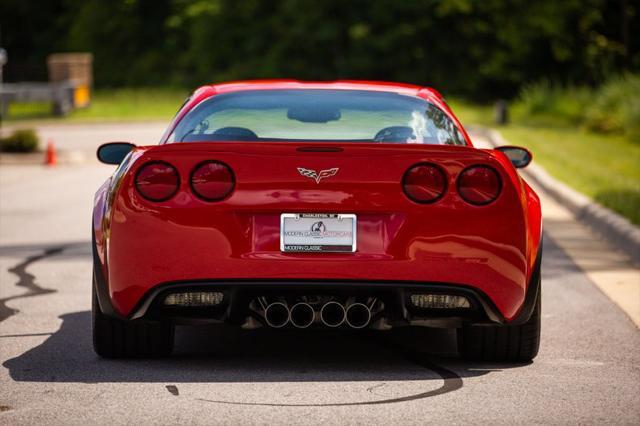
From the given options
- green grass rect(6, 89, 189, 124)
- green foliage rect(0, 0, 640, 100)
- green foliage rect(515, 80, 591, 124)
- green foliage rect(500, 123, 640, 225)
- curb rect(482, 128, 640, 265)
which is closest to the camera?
curb rect(482, 128, 640, 265)

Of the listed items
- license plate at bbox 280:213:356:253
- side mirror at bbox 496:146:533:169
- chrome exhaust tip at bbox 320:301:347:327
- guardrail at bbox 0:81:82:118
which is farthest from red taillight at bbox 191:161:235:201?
guardrail at bbox 0:81:82:118

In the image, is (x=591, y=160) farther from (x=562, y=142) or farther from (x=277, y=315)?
(x=277, y=315)

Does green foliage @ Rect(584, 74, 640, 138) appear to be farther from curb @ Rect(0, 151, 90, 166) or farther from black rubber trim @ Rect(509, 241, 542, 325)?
black rubber trim @ Rect(509, 241, 542, 325)

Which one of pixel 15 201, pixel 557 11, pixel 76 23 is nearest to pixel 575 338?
pixel 15 201

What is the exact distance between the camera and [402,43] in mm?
57938

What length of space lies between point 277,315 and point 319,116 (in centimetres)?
128

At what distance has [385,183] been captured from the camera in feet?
18.9

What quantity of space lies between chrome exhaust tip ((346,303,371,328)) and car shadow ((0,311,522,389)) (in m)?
0.24

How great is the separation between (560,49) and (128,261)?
51282mm

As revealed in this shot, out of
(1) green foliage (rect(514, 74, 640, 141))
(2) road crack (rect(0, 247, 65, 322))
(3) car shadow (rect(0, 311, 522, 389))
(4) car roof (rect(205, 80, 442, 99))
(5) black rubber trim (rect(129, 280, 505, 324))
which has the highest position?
(4) car roof (rect(205, 80, 442, 99))

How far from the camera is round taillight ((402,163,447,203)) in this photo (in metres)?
5.80

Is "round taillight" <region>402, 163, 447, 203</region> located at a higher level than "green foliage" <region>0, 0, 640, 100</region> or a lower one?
higher

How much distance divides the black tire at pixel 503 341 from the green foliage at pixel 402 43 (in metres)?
41.9

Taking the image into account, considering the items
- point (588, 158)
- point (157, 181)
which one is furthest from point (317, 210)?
point (588, 158)
